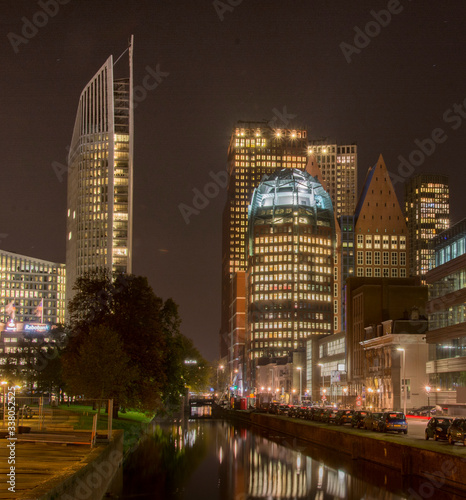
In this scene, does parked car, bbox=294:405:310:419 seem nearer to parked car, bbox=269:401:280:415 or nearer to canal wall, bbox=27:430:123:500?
parked car, bbox=269:401:280:415

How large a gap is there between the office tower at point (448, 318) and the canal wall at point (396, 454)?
27.6m

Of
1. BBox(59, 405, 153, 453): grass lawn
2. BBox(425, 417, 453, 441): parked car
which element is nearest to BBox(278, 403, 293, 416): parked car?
BBox(59, 405, 153, 453): grass lawn

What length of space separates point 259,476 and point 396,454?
1066 cm

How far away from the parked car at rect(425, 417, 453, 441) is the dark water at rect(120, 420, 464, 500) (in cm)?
427

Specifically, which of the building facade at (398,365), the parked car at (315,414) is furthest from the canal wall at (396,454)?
the building facade at (398,365)

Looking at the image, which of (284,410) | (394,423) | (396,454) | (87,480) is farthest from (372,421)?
(284,410)

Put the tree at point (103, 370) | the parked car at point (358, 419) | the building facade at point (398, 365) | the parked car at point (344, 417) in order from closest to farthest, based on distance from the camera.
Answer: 1. the tree at point (103, 370)
2. the parked car at point (358, 419)
3. the parked car at point (344, 417)
4. the building facade at point (398, 365)

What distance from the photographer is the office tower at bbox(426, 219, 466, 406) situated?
309 ft

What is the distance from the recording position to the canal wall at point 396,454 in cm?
3797

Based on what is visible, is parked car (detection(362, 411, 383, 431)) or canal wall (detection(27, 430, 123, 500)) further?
parked car (detection(362, 411, 383, 431))

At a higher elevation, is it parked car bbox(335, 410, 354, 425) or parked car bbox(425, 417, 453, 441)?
parked car bbox(425, 417, 453, 441)

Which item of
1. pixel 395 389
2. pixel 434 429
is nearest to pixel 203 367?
pixel 395 389

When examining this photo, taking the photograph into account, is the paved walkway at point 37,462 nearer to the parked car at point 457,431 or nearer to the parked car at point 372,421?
the parked car at point 457,431

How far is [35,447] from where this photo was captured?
38938 mm
